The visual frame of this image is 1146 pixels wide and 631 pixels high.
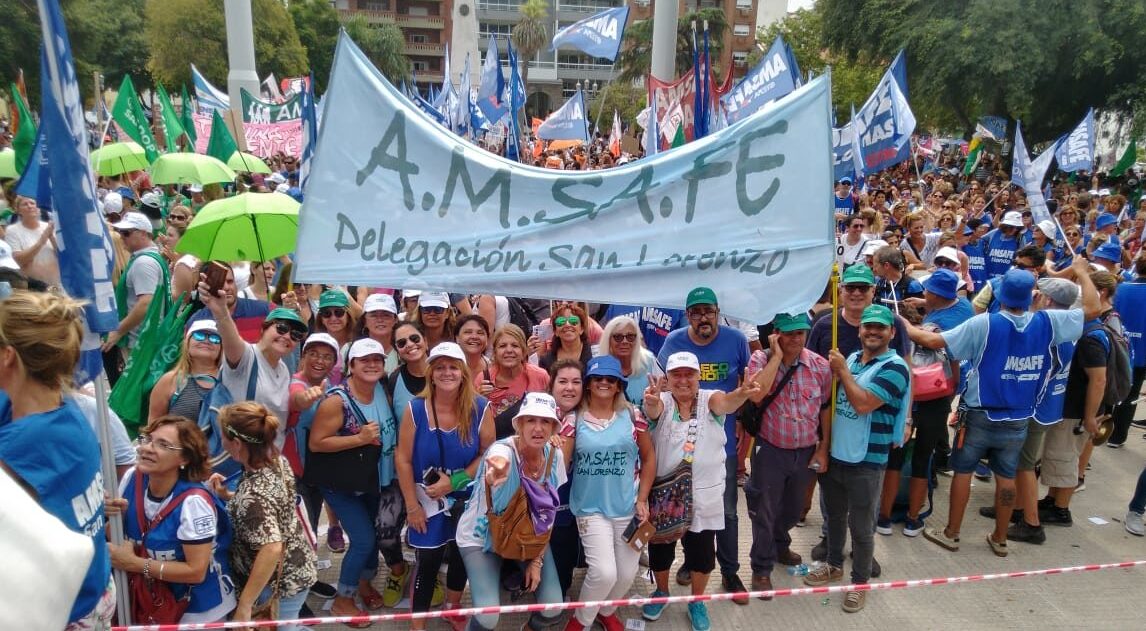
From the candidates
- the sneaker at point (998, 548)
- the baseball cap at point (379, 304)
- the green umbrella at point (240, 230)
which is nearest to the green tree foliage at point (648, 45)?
the green umbrella at point (240, 230)

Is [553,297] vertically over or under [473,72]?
under

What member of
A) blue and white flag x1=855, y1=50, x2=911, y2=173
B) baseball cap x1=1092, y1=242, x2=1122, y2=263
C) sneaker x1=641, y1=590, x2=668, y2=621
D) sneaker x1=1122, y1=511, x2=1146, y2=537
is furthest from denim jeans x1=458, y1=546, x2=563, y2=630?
blue and white flag x1=855, y1=50, x2=911, y2=173

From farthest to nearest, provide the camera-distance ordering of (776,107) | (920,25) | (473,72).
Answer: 1. (473,72)
2. (920,25)
3. (776,107)

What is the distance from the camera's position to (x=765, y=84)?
10.3 m

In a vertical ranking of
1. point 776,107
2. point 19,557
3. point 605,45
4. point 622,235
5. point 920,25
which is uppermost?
point 920,25

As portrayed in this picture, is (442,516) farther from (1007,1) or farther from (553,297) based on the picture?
→ (1007,1)

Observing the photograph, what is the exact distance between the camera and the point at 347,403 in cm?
396

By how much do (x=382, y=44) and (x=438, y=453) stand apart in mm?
68610

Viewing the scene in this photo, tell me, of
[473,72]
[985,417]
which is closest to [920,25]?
[985,417]

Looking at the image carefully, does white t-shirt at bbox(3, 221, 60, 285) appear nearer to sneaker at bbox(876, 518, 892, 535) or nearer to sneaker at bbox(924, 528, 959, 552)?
sneaker at bbox(876, 518, 892, 535)

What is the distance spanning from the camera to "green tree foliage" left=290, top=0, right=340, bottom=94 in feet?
184

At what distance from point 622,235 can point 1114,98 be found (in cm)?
2763

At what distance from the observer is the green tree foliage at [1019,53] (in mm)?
22750

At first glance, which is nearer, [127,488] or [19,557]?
[19,557]
